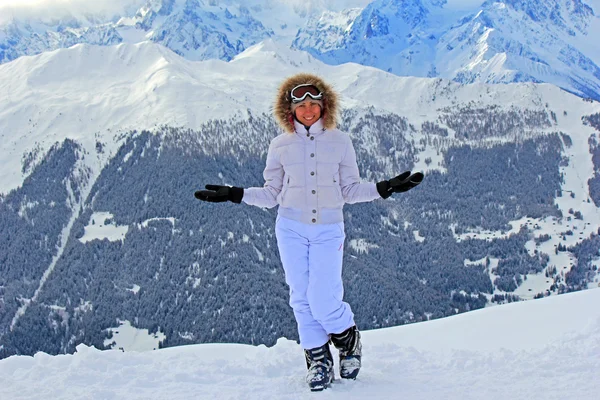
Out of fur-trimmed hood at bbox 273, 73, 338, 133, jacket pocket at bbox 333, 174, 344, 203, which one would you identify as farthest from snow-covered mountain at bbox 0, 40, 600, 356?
jacket pocket at bbox 333, 174, 344, 203

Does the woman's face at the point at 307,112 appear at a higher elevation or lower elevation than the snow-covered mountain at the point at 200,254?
higher

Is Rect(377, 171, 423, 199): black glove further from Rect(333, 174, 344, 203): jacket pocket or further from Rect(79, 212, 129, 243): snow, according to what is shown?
Rect(79, 212, 129, 243): snow

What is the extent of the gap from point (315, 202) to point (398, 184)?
111cm

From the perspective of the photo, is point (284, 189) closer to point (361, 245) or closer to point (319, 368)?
point (319, 368)

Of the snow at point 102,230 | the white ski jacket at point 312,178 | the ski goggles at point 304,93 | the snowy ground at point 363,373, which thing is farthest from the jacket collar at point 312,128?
the snow at point 102,230

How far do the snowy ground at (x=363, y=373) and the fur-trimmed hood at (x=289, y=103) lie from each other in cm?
346

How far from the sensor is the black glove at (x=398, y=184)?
350 inches

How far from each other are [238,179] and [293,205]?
176m

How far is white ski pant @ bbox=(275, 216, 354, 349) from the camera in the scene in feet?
29.7

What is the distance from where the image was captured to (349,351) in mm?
9297

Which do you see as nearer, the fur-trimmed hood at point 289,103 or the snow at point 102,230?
the fur-trimmed hood at point 289,103

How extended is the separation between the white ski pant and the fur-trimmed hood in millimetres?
1372

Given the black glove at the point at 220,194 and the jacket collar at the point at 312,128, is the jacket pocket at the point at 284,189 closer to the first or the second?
the black glove at the point at 220,194

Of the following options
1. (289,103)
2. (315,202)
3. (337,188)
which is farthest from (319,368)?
(289,103)
